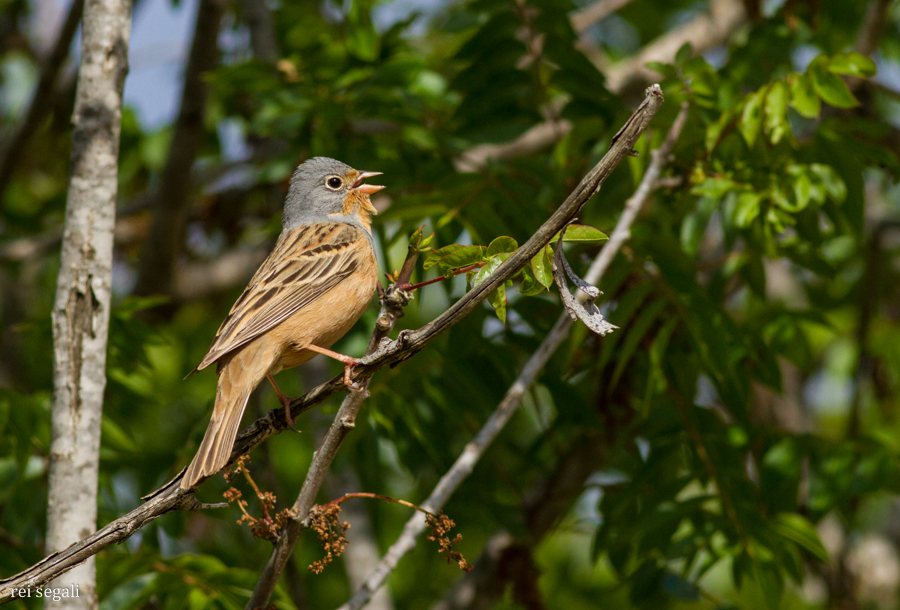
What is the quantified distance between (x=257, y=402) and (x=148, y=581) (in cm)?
366

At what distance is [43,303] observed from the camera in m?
12.2

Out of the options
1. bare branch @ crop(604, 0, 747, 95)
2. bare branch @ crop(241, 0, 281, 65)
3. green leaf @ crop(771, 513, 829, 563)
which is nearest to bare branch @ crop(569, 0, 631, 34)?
bare branch @ crop(604, 0, 747, 95)

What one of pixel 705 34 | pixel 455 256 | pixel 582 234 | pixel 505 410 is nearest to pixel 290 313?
pixel 505 410

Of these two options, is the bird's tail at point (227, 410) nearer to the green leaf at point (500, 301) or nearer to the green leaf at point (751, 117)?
the green leaf at point (500, 301)

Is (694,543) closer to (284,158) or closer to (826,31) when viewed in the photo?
(284,158)

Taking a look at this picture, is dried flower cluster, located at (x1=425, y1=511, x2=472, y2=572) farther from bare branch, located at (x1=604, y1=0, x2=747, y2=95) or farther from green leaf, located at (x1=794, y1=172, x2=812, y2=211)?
bare branch, located at (x1=604, y1=0, x2=747, y2=95)

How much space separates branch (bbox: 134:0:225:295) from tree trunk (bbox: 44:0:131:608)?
9.61 ft

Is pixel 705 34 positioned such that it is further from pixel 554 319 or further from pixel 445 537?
pixel 445 537

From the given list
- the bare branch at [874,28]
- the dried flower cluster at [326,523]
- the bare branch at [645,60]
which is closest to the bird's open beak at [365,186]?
the bare branch at [645,60]

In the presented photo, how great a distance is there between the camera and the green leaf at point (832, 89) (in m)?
5.42

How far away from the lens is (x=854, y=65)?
543 cm

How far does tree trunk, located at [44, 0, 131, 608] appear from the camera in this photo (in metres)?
4.71

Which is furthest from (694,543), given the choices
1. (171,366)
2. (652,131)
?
(171,366)

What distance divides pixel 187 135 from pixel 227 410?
15.1 feet
